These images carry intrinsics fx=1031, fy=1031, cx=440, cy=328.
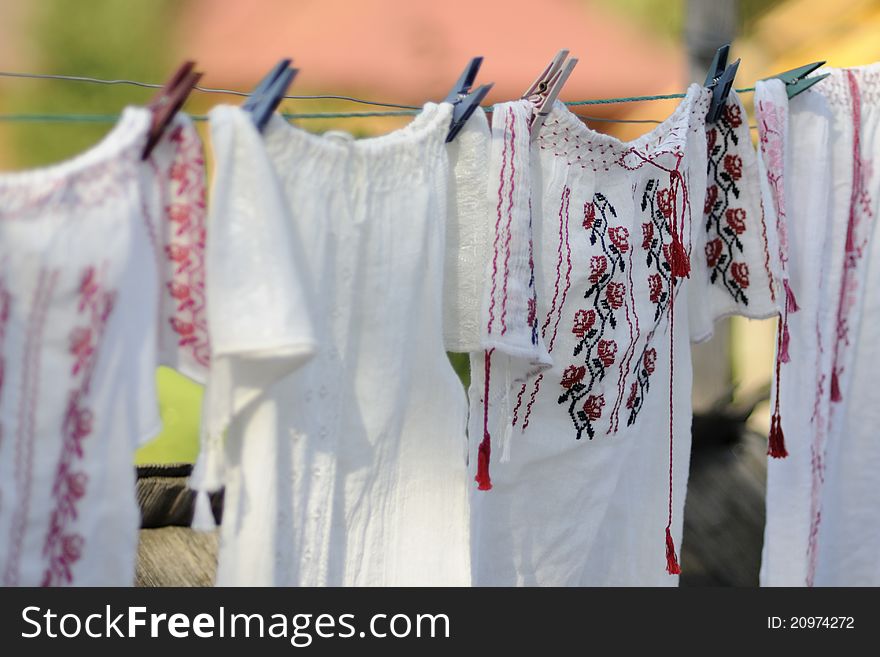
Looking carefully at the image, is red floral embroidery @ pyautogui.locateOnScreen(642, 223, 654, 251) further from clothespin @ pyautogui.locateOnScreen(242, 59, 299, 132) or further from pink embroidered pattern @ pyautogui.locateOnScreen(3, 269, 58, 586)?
pink embroidered pattern @ pyautogui.locateOnScreen(3, 269, 58, 586)

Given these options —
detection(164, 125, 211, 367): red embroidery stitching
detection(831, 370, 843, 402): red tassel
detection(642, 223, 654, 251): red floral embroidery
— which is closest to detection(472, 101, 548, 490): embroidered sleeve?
detection(642, 223, 654, 251): red floral embroidery

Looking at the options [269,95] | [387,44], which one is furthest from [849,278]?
[387,44]

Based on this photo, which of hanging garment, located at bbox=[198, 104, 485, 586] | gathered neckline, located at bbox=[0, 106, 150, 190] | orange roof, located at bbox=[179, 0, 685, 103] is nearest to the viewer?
gathered neckline, located at bbox=[0, 106, 150, 190]

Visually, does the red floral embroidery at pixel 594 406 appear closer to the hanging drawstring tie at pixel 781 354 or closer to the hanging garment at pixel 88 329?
the hanging drawstring tie at pixel 781 354

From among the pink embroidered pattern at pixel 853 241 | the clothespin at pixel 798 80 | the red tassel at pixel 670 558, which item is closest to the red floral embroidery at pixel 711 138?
the clothespin at pixel 798 80

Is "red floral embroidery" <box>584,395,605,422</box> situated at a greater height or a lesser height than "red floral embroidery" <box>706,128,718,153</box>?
lesser

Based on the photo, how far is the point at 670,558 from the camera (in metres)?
1.42

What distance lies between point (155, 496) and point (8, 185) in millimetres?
754

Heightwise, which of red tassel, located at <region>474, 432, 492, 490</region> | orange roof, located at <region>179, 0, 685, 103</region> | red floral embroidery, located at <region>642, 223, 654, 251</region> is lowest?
red tassel, located at <region>474, 432, 492, 490</region>

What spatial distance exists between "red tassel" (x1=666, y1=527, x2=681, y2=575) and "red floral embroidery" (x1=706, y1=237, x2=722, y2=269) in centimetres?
40

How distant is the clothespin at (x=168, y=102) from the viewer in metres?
0.98

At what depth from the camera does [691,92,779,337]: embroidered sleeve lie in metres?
1.46
